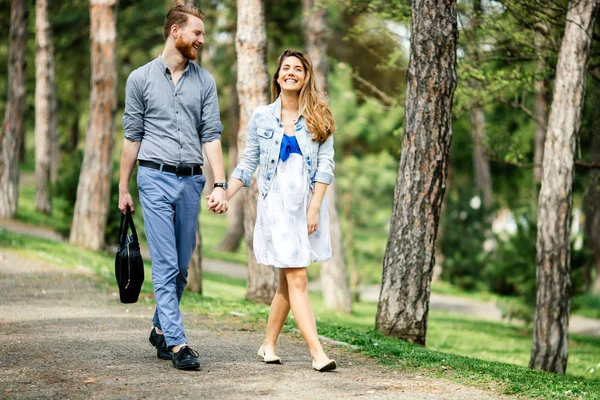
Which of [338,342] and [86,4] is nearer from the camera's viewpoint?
[338,342]

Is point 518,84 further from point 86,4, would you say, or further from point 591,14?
point 86,4

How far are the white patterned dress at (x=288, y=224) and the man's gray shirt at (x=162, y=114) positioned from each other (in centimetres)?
61

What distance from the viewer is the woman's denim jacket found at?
6.21 metres

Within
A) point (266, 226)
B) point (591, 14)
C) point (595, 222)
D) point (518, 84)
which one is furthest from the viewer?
point (595, 222)

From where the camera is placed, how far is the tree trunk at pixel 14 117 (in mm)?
23062

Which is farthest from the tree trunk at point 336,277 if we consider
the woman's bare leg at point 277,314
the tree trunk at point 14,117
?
the woman's bare leg at point 277,314

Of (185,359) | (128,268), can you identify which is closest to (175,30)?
(128,268)

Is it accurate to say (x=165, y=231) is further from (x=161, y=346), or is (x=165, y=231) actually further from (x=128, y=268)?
(x=161, y=346)

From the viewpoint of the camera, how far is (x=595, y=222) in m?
25.6

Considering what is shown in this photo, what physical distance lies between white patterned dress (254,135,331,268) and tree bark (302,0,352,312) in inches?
460

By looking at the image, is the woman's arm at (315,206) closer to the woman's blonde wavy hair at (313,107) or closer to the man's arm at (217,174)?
the woman's blonde wavy hair at (313,107)

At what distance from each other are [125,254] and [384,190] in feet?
65.0

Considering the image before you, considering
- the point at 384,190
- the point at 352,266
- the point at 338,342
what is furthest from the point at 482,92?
the point at 384,190

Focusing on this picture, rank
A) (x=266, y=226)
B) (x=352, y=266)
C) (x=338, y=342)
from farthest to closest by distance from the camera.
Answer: (x=352, y=266)
(x=338, y=342)
(x=266, y=226)
